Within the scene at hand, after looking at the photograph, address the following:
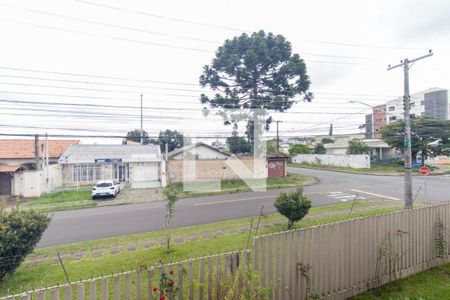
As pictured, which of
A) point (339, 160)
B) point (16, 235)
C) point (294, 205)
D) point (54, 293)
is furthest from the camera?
point (339, 160)

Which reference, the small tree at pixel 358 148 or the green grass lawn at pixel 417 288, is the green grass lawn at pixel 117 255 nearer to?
the green grass lawn at pixel 417 288

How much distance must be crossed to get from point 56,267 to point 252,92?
20.4 m

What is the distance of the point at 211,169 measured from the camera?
73.1 ft

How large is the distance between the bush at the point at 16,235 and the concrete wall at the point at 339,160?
34058mm

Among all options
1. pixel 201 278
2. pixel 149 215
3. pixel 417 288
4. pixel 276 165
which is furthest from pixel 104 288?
pixel 276 165

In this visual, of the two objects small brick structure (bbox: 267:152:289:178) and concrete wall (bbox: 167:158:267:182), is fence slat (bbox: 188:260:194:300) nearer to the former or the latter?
concrete wall (bbox: 167:158:267:182)

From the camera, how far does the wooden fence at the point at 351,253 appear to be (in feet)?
11.6

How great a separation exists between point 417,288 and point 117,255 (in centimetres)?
657

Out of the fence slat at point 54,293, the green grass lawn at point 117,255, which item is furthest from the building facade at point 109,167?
the fence slat at point 54,293

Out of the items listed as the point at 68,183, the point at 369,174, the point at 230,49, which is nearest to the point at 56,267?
the point at 68,183

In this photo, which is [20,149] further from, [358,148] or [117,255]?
[358,148]

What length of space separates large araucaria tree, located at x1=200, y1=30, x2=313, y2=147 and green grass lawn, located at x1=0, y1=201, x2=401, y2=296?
15.1 m

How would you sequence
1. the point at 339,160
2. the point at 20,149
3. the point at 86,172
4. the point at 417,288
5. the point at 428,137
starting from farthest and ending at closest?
the point at 339,160, the point at 428,137, the point at 20,149, the point at 86,172, the point at 417,288

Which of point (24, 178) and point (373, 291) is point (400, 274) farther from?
point (24, 178)
